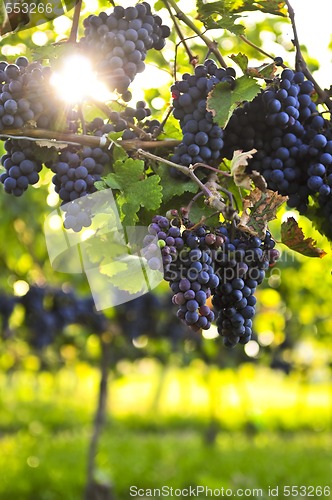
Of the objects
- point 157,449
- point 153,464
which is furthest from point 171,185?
point 157,449

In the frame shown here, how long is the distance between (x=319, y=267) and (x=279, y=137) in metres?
3.35

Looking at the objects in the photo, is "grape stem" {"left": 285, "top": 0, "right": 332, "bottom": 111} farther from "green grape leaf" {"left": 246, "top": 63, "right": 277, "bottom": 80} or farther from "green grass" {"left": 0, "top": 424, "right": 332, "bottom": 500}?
"green grass" {"left": 0, "top": 424, "right": 332, "bottom": 500}

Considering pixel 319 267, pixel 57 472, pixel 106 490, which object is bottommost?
pixel 57 472

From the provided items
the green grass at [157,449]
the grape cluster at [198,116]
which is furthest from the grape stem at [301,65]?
the green grass at [157,449]

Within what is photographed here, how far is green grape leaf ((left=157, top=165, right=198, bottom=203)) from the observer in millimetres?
1517

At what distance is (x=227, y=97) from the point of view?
1.46 m

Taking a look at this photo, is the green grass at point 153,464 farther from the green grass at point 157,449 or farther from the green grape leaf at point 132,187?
the green grape leaf at point 132,187

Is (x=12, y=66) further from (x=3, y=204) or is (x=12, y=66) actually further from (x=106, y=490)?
(x=106, y=490)

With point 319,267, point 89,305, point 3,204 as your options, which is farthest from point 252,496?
point 3,204

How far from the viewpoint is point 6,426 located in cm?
1331

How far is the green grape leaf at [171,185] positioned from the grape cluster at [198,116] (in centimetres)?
3

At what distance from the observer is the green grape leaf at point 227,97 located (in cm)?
144

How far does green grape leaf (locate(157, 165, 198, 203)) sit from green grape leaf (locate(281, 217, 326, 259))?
219mm

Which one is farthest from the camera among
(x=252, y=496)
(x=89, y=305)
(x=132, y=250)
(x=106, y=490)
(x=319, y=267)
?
(x=252, y=496)
